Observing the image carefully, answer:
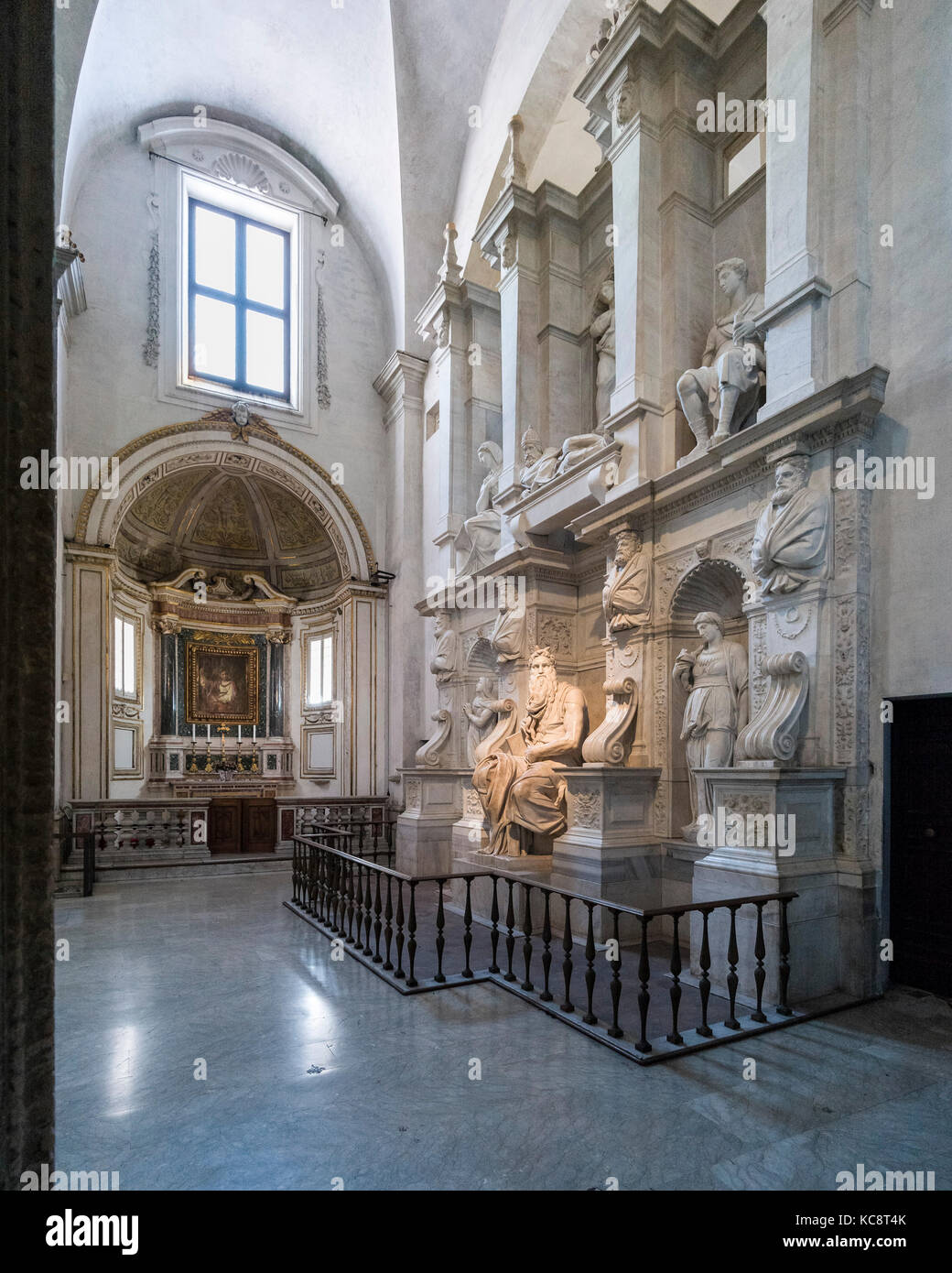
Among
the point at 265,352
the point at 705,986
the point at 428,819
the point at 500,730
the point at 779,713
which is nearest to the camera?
the point at 705,986

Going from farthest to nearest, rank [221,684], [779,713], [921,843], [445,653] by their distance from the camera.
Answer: [221,684]
[445,653]
[779,713]
[921,843]

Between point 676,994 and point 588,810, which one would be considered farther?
point 588,810

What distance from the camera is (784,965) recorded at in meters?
4.40

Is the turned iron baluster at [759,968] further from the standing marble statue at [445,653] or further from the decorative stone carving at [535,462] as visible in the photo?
the standing marble statue at [445,653]

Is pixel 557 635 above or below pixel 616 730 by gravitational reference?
above

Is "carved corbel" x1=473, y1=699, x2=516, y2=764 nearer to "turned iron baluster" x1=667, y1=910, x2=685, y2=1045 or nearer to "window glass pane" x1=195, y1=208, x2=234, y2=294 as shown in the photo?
"turned iron baluster" x1=667, y1=910, x2=685, y2=1045

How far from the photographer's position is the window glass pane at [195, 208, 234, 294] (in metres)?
14.4

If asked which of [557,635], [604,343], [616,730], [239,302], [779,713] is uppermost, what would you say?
[239,302]

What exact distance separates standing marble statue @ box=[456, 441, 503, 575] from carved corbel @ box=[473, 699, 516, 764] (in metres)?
2.49

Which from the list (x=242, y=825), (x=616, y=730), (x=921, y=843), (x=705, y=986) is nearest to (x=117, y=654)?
(x=242, y=825)

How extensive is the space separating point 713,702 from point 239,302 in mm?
12960

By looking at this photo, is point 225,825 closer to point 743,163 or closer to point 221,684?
point 221,684

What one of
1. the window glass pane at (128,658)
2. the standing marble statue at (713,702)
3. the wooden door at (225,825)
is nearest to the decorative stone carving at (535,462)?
the standing marble statue at (713,702)

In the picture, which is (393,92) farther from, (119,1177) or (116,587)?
(119,1177)
